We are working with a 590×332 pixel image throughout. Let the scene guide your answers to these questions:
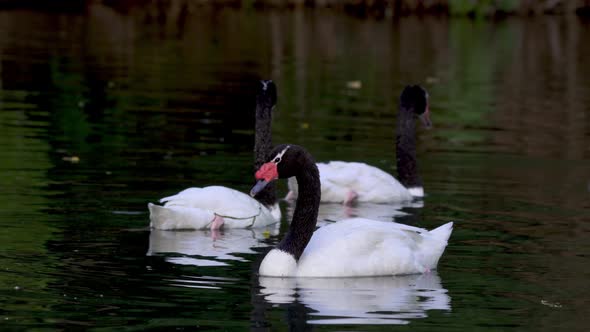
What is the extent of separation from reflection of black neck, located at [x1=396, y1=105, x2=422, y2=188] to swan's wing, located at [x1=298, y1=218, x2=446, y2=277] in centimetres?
502

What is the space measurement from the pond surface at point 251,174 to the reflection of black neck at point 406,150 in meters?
0.35

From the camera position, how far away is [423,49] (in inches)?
1706

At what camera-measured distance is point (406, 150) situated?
1745cm

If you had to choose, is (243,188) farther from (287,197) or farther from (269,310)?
(269,310)

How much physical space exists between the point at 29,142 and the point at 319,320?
10.3 meters

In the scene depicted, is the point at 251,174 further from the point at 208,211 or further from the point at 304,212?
the point at 304,212

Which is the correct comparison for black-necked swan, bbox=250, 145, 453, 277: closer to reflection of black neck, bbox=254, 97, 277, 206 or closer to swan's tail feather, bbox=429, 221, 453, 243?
swan's tail feather, bbox=429, 221, 453, 243

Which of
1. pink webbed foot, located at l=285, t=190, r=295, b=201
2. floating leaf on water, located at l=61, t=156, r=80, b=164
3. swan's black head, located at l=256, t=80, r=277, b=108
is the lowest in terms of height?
pink webbed foot, located at l=285, t=190, r=295, b=201

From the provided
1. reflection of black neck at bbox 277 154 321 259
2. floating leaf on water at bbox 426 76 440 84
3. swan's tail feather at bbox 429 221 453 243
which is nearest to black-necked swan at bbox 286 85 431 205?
swan's tail feather at bbox 429 221 453 243

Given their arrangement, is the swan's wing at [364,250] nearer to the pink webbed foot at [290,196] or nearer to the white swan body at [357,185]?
the white swan body at [357,185]

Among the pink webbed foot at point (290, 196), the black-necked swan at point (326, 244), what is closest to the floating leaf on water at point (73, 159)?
the pink webbed foot at point (290, 196)

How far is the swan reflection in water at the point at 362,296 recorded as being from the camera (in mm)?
10031

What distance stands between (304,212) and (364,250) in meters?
0.57

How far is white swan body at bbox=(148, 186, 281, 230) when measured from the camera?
13453mm
